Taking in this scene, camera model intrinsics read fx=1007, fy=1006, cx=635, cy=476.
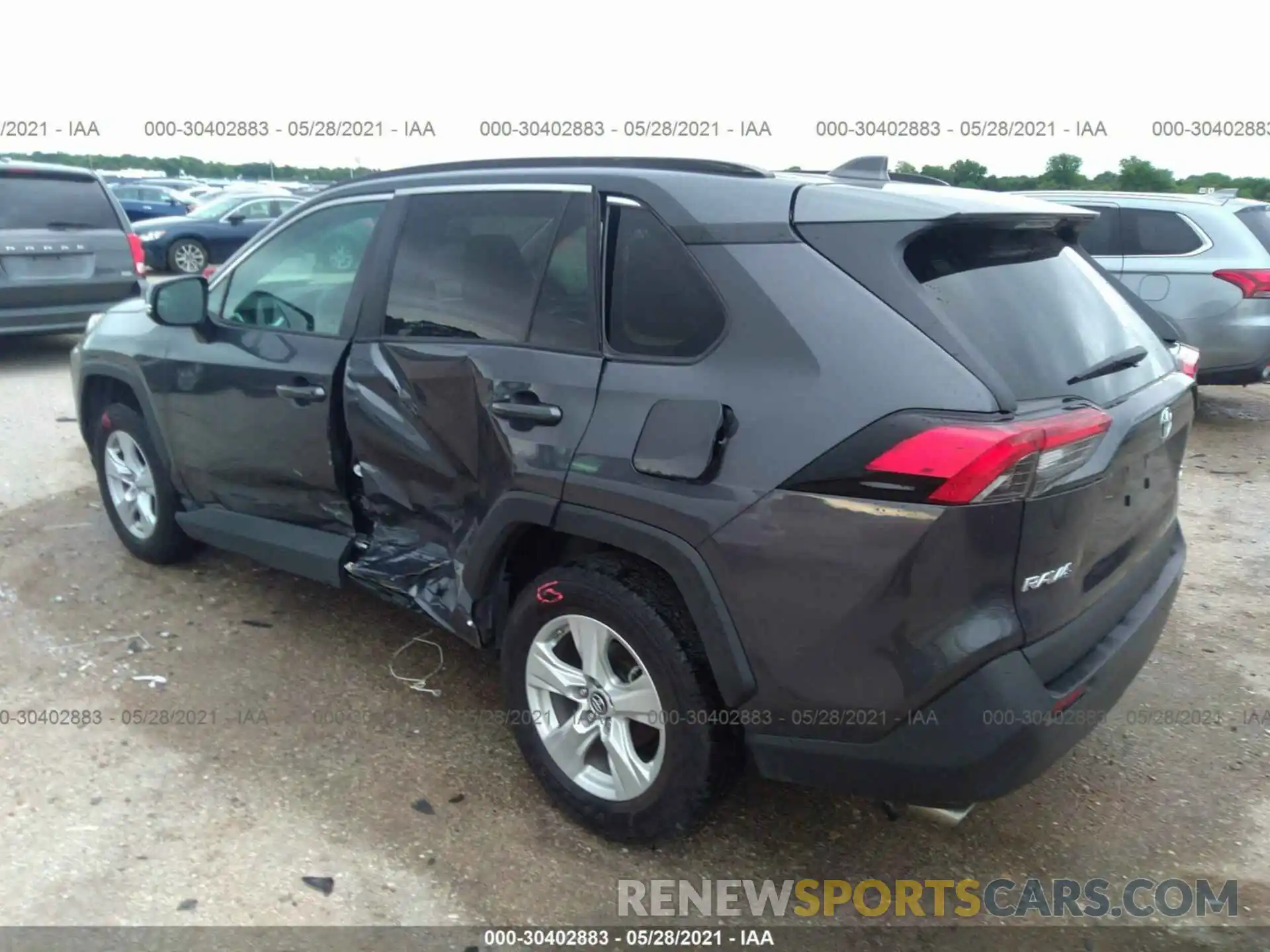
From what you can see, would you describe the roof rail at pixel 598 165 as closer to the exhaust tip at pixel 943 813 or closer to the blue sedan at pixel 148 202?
the exhaust tip at pixel 943 813

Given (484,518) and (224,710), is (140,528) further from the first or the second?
(484,518)

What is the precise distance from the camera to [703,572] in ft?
8.14

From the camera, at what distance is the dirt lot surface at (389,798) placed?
106 inches

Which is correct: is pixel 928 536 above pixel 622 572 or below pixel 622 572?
above

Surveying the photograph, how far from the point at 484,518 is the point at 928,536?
1397 mm

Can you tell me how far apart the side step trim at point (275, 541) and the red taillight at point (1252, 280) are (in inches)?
273

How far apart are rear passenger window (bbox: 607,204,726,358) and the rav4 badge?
0.94 meters

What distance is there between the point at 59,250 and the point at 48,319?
61 centimetres

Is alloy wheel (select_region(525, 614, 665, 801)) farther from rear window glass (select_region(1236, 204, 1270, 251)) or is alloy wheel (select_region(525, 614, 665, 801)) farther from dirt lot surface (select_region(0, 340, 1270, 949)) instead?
rear window glass (select_region(1236, 204, 1270, 251))

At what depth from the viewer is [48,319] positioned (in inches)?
348

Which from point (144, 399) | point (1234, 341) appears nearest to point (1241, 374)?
point (1234, 341)

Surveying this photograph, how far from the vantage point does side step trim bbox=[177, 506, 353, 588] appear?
370 centimetres

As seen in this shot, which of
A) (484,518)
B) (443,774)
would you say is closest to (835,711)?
(484,518)

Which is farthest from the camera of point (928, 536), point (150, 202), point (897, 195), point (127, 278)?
point (150, 202)
